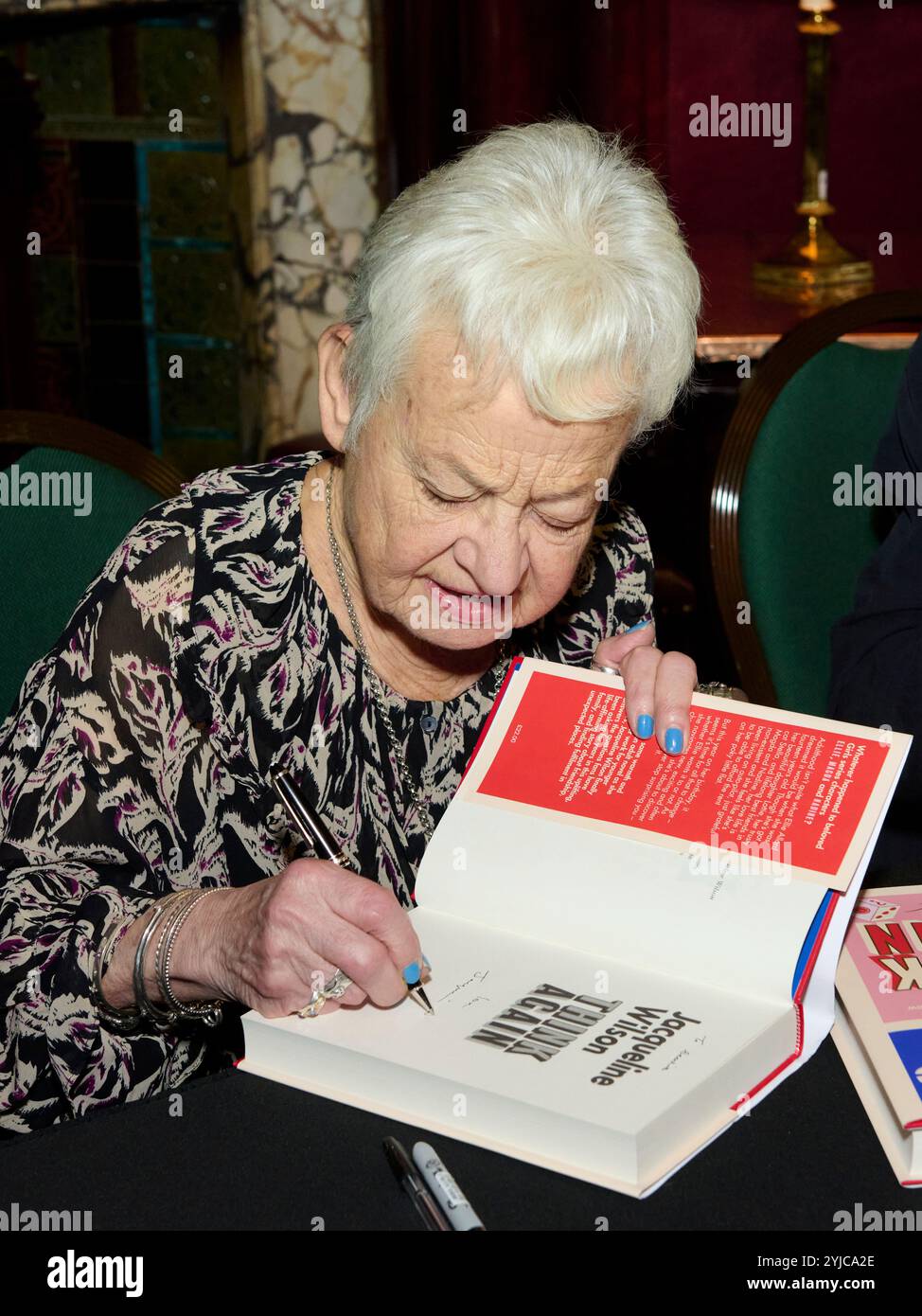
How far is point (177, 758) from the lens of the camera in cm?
143

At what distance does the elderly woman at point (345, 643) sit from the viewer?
46.6 inches

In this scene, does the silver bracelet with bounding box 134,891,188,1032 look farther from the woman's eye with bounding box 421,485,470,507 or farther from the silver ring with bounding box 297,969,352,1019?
the woman's eye with bounding box 421,485,470,507

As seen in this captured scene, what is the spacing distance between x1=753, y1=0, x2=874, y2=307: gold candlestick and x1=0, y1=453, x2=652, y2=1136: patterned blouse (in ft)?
6.62

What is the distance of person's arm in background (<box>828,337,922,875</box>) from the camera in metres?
1.63

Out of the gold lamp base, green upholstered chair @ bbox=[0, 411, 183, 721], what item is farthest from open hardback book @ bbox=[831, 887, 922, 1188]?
the gold lamp base

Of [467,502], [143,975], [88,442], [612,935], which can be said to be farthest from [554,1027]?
[88,442]

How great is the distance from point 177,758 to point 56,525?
0.36m

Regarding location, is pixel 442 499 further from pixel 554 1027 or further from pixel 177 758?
pixel 554 1027

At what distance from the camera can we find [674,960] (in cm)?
107

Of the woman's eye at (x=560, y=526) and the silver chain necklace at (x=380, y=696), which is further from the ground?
the woman's eye at (x=560, y=526)

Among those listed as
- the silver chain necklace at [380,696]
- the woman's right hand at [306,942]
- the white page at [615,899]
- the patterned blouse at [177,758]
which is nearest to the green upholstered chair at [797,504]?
the patterned blouse at [177,758]

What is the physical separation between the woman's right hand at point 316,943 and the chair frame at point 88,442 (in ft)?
2.46

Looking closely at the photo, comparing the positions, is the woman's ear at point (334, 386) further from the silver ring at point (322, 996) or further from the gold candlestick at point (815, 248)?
the gold candlestick at point (815, 248)
